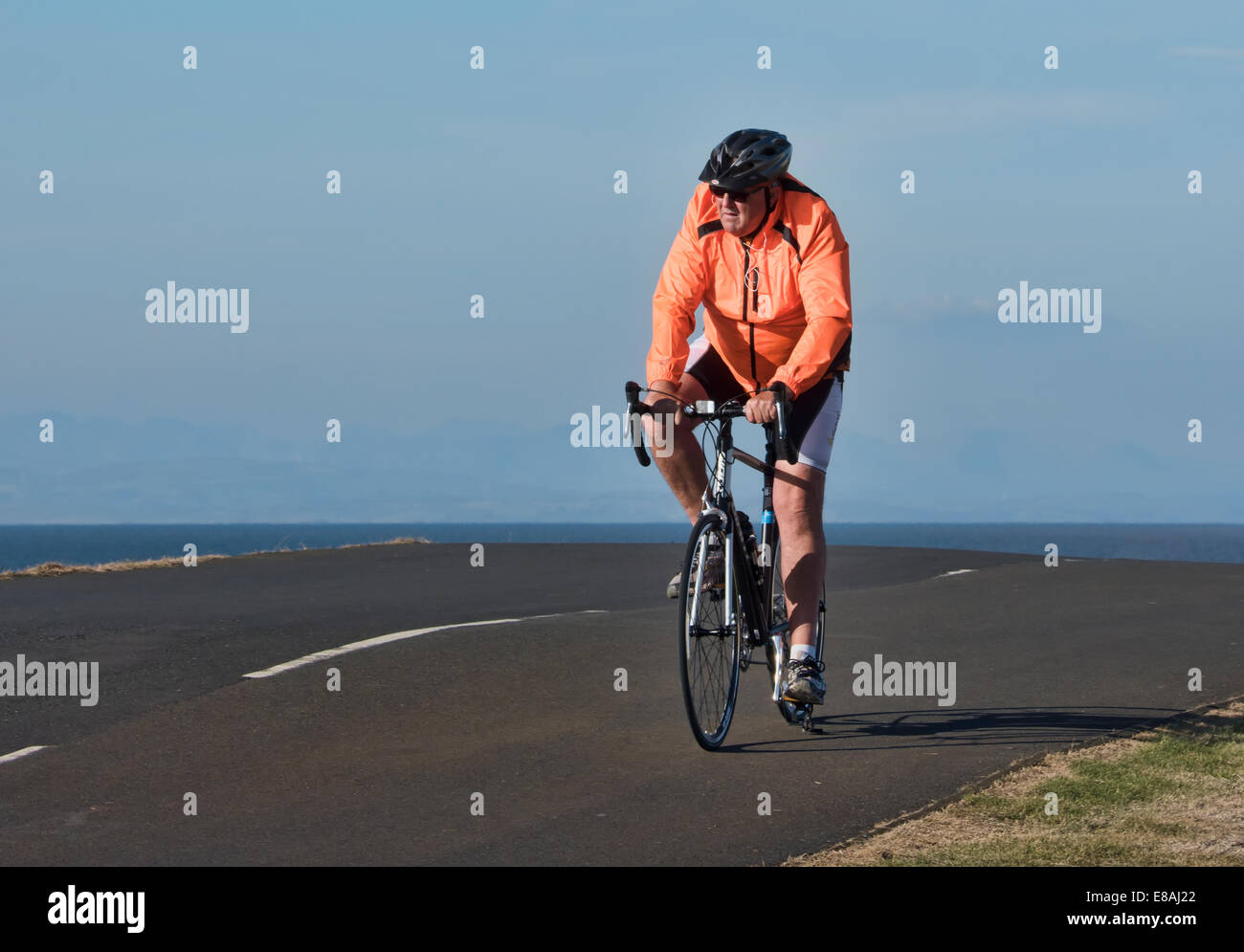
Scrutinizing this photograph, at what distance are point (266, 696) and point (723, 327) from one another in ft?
10.2

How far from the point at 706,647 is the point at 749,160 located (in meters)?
2.19

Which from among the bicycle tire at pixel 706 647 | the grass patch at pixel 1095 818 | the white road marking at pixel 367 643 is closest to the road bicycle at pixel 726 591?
the bicycle tire at pixel 706 647

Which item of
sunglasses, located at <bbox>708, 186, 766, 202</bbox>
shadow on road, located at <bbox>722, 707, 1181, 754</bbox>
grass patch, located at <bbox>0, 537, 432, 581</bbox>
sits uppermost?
sunglasses, located at <bbox>708, 186, 766, 202</bbox>

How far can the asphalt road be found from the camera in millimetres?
5176

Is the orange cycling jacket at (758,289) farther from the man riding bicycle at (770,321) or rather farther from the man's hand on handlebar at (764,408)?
the man's hand on handlebar at (764,408)

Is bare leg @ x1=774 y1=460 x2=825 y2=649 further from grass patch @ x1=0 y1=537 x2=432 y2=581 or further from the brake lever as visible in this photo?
grass patch @ x1=0 y1=537 x2=432 y2=581

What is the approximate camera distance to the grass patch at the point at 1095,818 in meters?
4.78

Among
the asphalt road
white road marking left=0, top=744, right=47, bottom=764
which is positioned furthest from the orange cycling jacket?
white road marking left=0, top=744, right=47, bottom=764

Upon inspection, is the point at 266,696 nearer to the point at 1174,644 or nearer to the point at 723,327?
the point at 723,327

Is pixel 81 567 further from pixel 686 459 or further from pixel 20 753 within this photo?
pixel 686 459

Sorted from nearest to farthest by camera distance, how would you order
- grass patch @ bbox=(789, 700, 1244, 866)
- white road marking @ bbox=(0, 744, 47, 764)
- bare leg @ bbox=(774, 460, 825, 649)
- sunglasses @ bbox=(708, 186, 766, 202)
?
grass patch @ bbox=(789, 700, 1244, 866) → white road marking @ bbox=(0, 744, 47, 764) → sunglasses @ bbox=(708, 186, 766, 202) → bare leg @ bbox=(774, 460, 825, 649)

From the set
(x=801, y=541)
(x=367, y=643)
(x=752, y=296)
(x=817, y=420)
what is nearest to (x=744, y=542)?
(x=801, y=541)

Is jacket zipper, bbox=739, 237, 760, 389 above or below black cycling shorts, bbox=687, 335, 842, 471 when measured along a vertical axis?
above

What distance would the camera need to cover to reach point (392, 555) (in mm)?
17578
